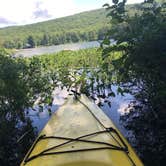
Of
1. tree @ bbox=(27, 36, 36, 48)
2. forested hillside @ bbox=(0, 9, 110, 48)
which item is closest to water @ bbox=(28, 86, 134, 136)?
forested hillside @ bbox=(0, 9, 110, 48)

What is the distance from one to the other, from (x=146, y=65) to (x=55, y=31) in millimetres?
53995

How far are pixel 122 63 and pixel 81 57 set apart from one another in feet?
15.0

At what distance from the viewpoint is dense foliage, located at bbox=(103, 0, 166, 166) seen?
16.6 feet

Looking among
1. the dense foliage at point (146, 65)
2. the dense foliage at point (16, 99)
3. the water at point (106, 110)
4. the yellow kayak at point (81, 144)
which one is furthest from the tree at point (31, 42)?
the yellow kayak at point (81, 144)

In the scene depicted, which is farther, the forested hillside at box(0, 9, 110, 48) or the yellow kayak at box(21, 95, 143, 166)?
the forested hillside at box(0, 9, 110, 48)

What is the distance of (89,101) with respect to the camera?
248 inches

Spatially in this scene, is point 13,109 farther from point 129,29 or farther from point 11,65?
point 129,29

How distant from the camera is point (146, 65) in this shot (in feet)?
17.1

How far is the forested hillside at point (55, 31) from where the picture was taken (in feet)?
145

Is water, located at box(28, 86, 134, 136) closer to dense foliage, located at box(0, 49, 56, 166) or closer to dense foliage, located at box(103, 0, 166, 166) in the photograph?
dense foliage, located at box(0, 49, 56, 166)

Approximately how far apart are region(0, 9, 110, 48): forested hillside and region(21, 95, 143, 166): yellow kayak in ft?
107

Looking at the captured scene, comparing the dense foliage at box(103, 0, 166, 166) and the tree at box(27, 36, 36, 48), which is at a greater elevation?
the dense foliage at box(103, 0, 166, 166)

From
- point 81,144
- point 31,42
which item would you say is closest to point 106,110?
point 81,144

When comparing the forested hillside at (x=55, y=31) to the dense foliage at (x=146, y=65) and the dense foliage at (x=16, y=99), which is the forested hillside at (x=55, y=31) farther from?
the dense foliage at (x=146, y=65)
